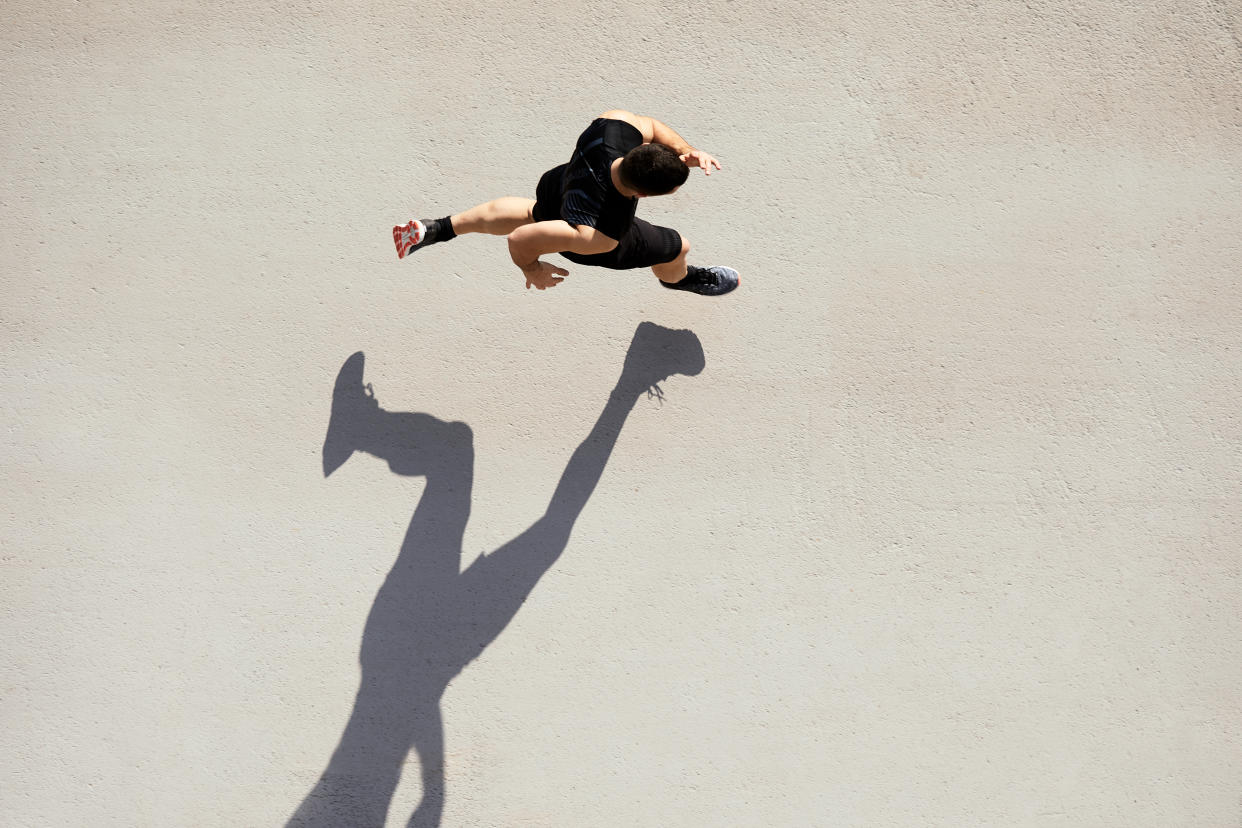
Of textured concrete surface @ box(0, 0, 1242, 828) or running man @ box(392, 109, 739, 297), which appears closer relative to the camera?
running man @ box(392, 109, 739, 297)

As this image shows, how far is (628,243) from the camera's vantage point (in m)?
3.22

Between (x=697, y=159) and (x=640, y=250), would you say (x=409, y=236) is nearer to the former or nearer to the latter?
(x=640, y=250)

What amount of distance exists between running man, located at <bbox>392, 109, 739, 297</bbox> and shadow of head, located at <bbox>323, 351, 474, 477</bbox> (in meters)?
0.99

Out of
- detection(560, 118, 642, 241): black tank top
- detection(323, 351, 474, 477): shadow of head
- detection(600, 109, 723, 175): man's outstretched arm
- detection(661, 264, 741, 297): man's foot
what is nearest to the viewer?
detection(560, 118, 642, 241): black tank top

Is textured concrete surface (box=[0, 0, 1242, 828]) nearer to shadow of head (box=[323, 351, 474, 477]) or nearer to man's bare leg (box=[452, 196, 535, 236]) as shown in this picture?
shadow of head (box=[323, 351, 474, 477])

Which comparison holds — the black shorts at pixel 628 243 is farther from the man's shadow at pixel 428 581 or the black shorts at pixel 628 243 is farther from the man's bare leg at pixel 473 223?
the man's shadow at pixel 428 581

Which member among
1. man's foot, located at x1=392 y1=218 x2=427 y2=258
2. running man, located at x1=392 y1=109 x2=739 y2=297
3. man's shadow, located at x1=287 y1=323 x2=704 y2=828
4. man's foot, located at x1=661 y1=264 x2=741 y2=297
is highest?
running man, located at x1=392 y1=109 x2=739 y2=297

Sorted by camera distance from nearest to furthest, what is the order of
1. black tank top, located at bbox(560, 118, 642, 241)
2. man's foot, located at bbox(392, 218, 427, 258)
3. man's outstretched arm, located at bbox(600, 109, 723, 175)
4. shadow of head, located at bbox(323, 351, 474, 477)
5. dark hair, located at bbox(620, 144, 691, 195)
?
dark hair, located at bbox(620, 144, 691, 195) → black tank top, located at bbox(560, 118, 642, 241) → man's outstretched arm, located at bbox(600, 109, 723, 175) → man's foot, located at bbox(392, 218, 427, 258) → shadow of head, located at bbox(323, 351, 474, 477)

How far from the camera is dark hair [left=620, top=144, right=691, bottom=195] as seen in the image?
2.82 metres

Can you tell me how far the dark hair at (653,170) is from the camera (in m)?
2.82

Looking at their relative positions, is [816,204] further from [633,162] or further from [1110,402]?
[1110,402]

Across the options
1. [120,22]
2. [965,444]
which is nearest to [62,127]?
[120,22]

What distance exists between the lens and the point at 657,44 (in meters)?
3.98

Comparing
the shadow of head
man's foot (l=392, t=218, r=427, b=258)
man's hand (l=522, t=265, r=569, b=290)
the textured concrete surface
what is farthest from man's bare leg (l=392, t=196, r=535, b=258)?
the shadow of head
